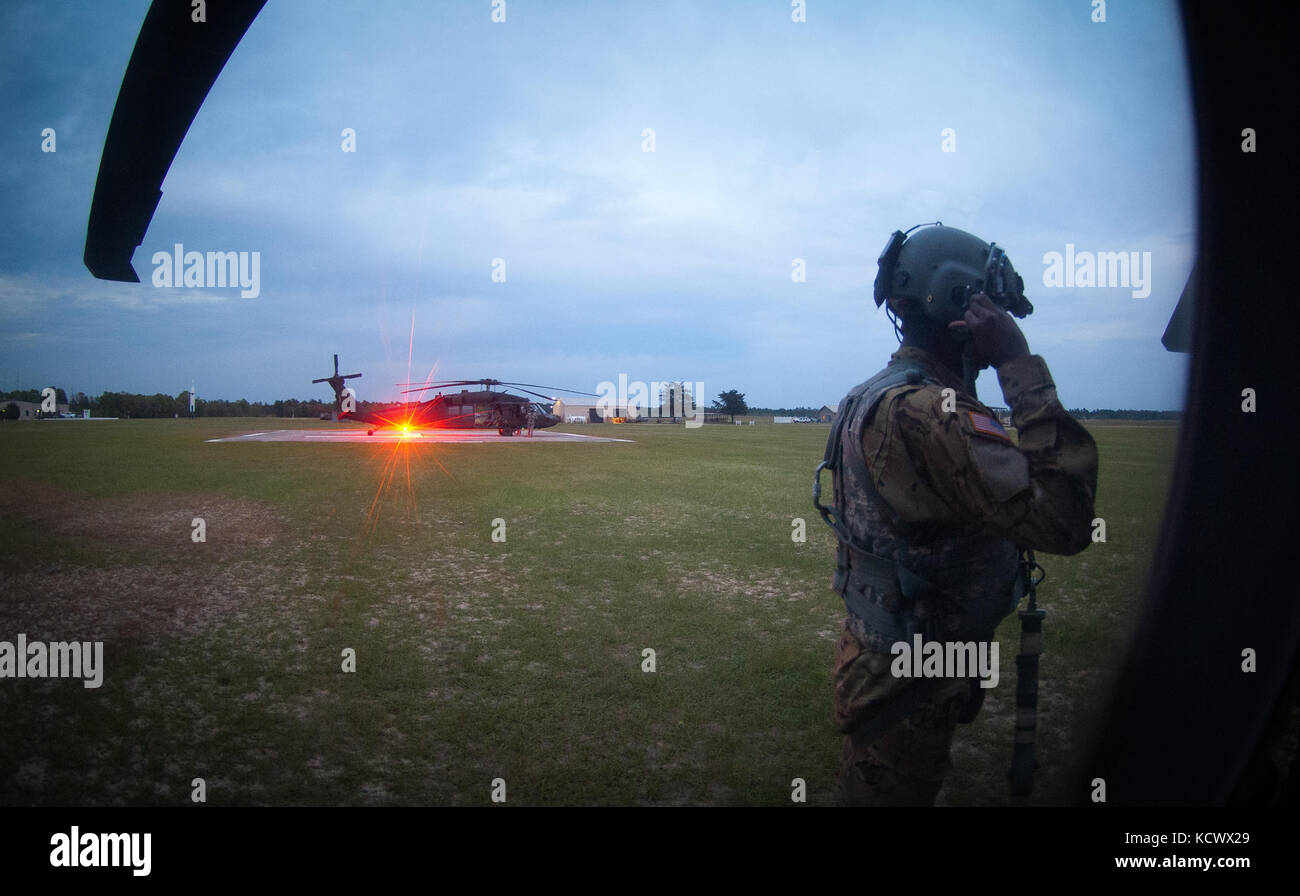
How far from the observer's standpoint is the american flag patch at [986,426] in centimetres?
207

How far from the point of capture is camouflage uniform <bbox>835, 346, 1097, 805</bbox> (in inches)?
78.4

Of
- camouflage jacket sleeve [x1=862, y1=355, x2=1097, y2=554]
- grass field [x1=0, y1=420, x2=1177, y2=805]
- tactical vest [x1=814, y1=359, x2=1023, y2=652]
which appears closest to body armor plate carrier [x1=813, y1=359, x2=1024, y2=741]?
tactical vest [x1=814, y1=359, x2=1023, y2=652]

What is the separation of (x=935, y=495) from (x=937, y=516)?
77 millimetres

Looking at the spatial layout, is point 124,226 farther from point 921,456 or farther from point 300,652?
point 300,652

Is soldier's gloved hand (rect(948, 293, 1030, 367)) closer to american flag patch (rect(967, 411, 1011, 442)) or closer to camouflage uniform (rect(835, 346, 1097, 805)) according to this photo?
camouflage uniform (rect(835, 346, 1097, 805))

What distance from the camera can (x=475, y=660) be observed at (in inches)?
203

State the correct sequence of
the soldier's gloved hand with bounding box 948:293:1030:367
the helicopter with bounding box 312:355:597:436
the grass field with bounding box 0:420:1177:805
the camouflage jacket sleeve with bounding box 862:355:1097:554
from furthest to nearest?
the helicopter with bounding box 312:355:597:436 → the grass field with bounding box 0:420:1177:805 → the soldier's gloved hand with bounding box 948:293:1030:367 → the camouflage jacket sleeve with bounding box 862:355:1097:554

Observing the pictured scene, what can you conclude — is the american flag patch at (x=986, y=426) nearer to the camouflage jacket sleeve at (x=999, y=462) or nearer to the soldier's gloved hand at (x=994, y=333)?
the camouflage jacket sleeve at (x=999, y=462)

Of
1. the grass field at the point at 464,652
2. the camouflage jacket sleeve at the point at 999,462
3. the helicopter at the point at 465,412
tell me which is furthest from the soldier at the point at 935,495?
the helicopter at the point at 465,412

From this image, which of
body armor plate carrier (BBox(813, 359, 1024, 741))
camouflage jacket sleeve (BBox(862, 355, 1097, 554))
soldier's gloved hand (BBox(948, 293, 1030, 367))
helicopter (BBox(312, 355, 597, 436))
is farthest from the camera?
helicopter (BBox(312, 355, 597, 436))

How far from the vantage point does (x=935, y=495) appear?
2164mm

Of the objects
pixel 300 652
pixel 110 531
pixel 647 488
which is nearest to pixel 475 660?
pixel 300 652

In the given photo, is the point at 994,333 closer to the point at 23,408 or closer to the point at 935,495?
the point at 935,495
